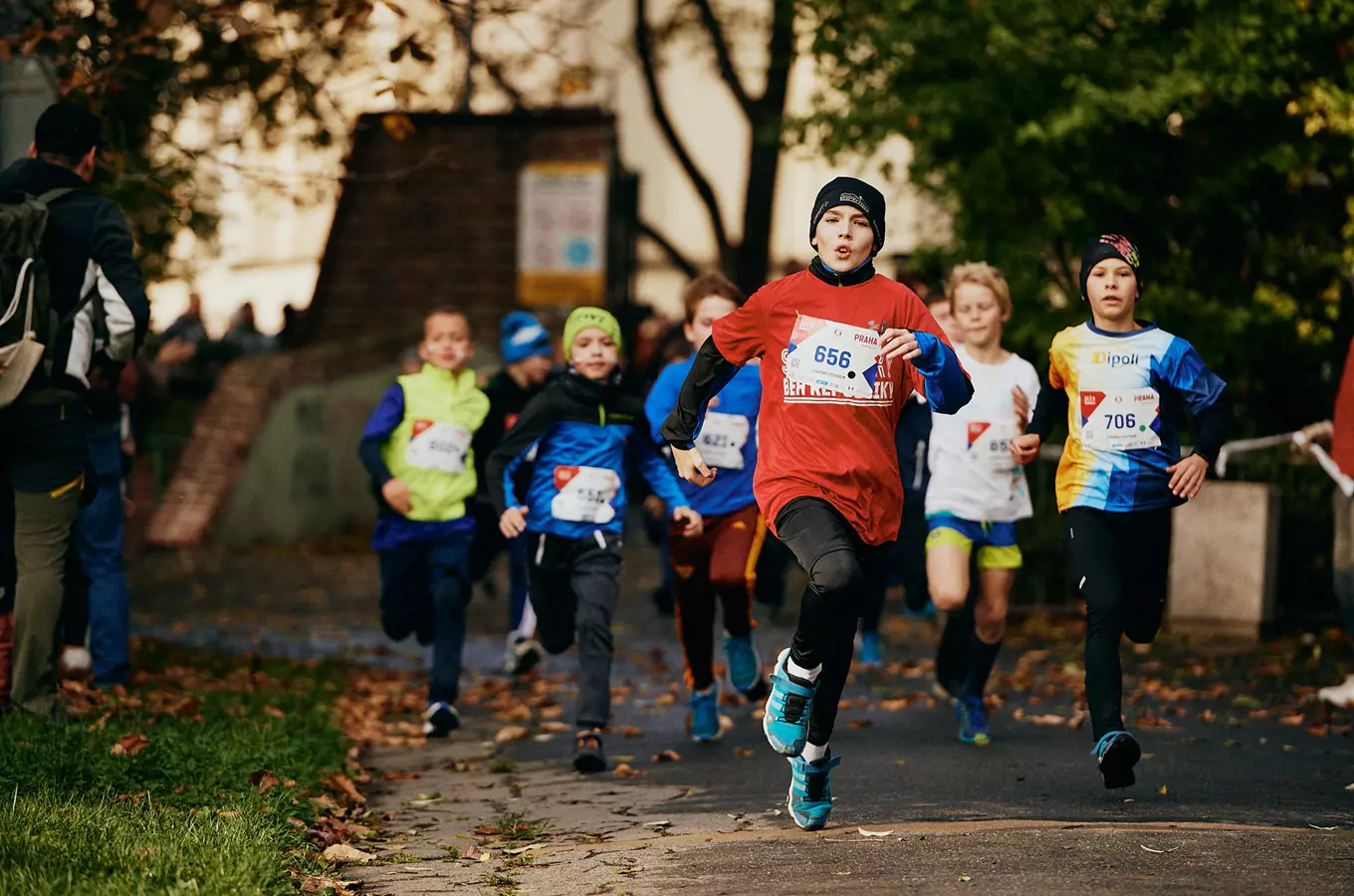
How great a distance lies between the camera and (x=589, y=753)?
8.34m

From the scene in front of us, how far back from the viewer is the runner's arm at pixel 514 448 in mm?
8773

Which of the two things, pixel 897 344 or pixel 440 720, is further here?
pixel 440 720

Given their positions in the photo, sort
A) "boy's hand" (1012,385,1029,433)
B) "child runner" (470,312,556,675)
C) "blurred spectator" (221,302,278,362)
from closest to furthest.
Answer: "boy's hand" (1012,385,1029,433)
"child runner" (470,312,556,675)
"blurred spectator" (221,302,278,362)

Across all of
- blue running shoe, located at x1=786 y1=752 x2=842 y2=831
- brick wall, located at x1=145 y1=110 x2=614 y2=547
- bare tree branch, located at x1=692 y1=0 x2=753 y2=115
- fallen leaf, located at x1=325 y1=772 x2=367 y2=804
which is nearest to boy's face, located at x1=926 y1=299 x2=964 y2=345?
blue running shoe, located at x1=786 y1=752 x2=842 y2=831

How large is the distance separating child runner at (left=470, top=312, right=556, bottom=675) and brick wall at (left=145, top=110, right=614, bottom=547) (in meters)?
9.98

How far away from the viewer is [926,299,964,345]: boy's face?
32.7ft

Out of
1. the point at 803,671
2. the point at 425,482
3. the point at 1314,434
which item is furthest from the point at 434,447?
the point at 1314,434

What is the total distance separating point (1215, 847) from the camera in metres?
6.04

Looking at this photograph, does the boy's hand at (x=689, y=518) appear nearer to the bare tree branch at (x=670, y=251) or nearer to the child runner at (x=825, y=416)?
the child runner at (x=825, y=416)

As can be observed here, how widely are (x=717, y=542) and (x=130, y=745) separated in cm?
278

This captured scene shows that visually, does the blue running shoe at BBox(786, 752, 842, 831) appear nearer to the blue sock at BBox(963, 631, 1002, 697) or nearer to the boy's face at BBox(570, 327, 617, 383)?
the blue sock at BBox(963, 631, 1002, 697)

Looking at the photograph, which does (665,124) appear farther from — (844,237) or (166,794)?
(166,794)

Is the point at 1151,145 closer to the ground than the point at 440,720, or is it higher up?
higher up

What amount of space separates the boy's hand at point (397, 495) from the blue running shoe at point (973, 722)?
2.70 m
